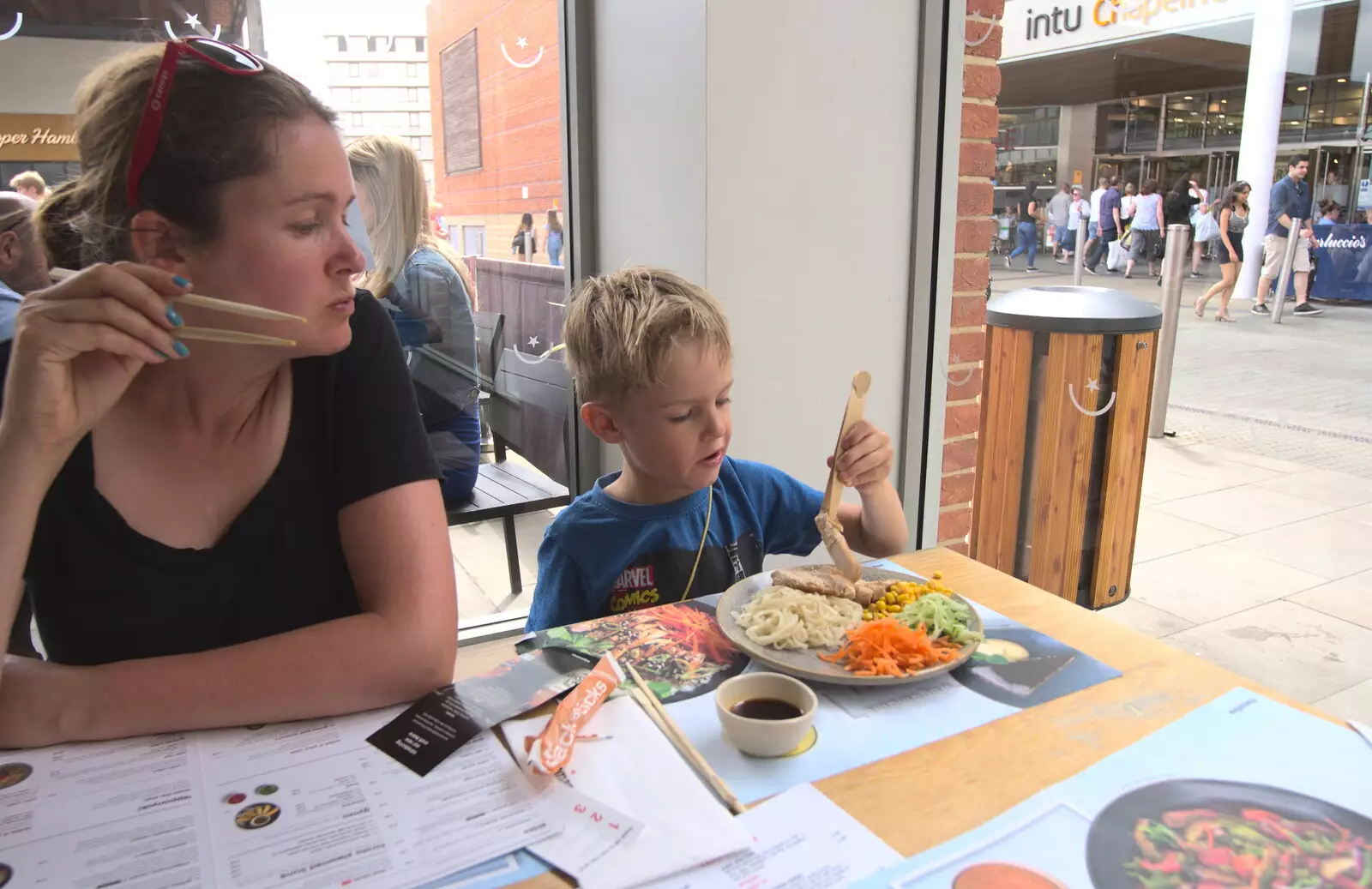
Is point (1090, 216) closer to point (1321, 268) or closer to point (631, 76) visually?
point (1321, 268)

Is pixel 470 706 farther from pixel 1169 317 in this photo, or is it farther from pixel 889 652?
pixel 1169 317

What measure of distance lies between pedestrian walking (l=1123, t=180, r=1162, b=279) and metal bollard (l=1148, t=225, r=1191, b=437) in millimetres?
90

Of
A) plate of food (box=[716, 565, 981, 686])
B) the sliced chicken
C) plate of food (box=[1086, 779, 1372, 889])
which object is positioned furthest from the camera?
the sliced chicken

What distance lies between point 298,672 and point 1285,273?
355 cm

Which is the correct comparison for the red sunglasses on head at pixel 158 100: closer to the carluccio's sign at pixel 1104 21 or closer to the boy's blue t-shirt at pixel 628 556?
the boy's blue t-shirt at pixel 628 556

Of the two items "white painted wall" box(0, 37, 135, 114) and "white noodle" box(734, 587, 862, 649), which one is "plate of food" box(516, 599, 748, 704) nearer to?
"white noodle" box(734, 587, 862, 649)

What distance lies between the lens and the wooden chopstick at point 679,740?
79 centimetres

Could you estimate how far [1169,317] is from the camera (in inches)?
145

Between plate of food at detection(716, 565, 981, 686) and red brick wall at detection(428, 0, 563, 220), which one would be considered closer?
plate of food at detection(716, 565, 981, 686)

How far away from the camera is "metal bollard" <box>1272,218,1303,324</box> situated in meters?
2.98

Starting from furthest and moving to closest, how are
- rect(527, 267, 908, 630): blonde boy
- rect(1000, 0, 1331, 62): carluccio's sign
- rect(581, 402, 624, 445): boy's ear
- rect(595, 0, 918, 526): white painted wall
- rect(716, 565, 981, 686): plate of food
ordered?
rect(1000, 0, 1331, 62): carluccio's sign → rect(595, 0, 918, 526): white painted wall → rect(581, 402, 624, 445): boy's ear → rect(527, 267, 908, 630): blonde boy → rect(716, 565, 981, 686): plate of food

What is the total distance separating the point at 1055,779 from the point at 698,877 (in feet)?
1.16

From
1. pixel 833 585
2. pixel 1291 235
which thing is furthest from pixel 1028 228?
pixel 833 585

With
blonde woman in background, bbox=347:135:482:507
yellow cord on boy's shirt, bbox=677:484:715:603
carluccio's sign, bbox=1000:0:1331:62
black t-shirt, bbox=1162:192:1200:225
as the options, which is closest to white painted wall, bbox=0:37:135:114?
blonde woman in background, bbox=347:135:482:507
